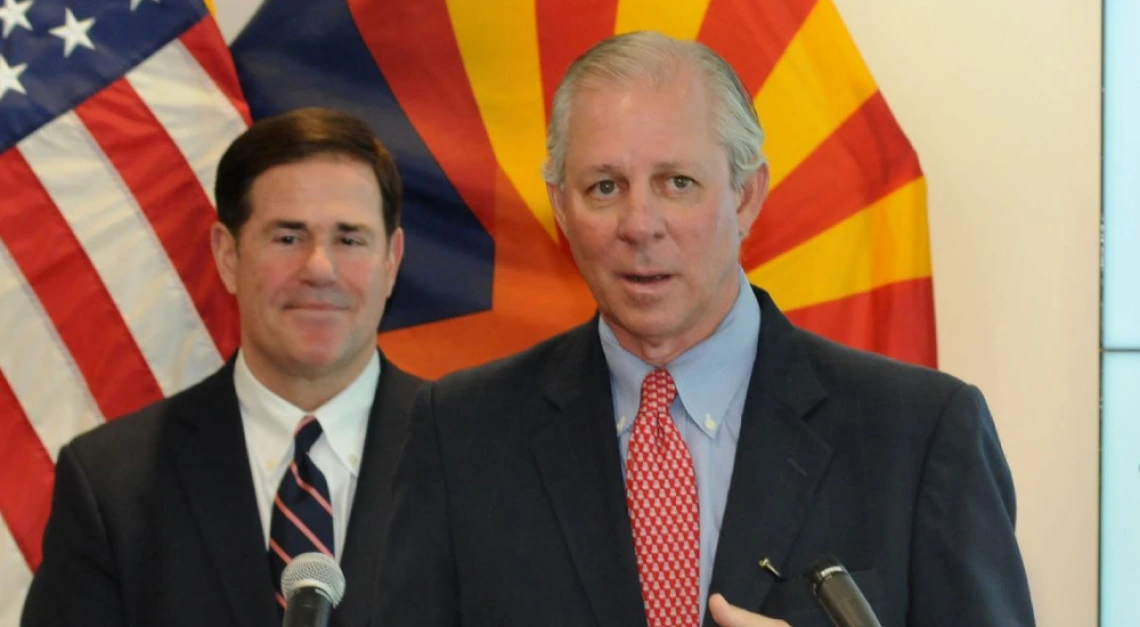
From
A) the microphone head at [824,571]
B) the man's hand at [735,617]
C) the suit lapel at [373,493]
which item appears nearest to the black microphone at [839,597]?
the microphone head at [824,571]

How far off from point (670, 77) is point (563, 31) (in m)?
1.04

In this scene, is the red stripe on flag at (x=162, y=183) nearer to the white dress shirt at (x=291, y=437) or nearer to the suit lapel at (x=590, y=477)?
the white dress shirt at (x=291, y=437)

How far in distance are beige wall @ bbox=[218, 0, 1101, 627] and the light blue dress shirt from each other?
1.18m

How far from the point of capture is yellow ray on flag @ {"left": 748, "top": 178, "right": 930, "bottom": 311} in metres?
2.52

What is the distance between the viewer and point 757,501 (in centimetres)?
143

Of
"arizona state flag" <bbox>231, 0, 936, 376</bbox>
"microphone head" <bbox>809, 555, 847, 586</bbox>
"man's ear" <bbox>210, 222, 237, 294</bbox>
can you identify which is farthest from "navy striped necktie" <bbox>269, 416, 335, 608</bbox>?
"microphone head" <bbox>809, 555, 847, 586</bbox>

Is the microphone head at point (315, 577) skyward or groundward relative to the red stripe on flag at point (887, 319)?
groundward

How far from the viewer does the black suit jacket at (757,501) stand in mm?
1396

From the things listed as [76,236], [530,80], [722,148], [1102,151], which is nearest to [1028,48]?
[1102,151]

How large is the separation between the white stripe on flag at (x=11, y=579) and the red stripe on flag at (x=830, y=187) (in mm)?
1373

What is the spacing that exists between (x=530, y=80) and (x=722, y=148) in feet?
3.48

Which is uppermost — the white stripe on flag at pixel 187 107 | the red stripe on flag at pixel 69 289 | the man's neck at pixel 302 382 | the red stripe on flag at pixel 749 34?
the red stripe on flag at pixel 749 34

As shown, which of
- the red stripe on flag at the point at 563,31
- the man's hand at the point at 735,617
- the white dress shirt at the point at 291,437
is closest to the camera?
the man's hand at the point at 735,617

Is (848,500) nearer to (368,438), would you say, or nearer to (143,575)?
(368,438)
